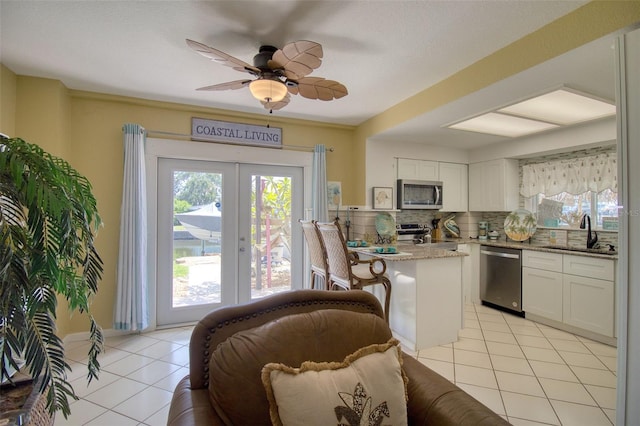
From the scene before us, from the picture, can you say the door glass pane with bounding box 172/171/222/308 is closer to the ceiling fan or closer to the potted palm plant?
the ceiling fan

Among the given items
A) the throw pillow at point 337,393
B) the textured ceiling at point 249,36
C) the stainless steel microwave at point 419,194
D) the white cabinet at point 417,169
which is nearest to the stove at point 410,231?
the stainless steel microwave at point 419,194

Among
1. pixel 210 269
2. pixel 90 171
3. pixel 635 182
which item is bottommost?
pixel 210 269

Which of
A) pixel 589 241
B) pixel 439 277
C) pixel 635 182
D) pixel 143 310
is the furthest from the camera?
pixel 589 241

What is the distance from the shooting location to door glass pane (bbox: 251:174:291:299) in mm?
3760

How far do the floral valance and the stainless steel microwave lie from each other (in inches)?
49.3

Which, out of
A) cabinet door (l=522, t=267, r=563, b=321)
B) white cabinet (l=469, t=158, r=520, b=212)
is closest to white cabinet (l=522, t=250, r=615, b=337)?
cabinet door (l=522, t=267, r=563, b=321)

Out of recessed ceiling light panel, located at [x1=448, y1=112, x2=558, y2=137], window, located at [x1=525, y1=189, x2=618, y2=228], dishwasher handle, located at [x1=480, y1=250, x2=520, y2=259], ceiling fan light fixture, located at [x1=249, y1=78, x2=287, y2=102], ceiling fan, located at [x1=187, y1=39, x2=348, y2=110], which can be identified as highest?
recessed ceiling light panel, located at [x1=448, y1=112, x2=558, y2=137]

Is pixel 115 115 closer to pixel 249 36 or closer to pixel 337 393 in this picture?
pixel 249 36

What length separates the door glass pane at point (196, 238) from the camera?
344 cm

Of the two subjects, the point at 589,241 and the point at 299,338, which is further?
the point at 589,241

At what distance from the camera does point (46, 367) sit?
1.01 m

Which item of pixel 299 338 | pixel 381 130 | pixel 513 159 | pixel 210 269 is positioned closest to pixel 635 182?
pixel 299 338

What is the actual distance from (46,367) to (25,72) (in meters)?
2.93

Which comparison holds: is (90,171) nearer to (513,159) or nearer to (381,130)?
(381,130)
